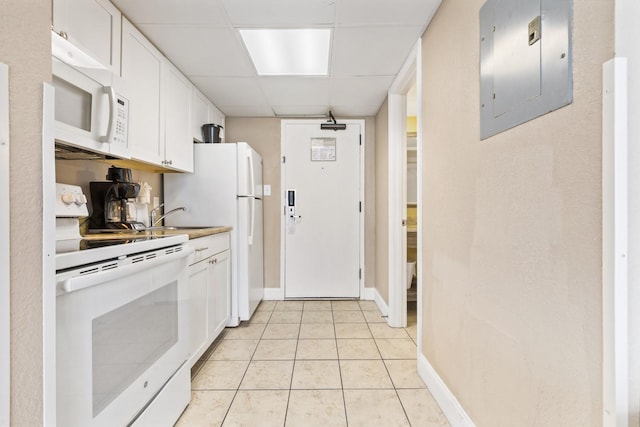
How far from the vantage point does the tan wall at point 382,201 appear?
3043 millimetres

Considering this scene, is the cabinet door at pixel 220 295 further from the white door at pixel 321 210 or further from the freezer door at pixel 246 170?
the white door at pixel 321 210

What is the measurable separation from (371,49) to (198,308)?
2034 millimetres

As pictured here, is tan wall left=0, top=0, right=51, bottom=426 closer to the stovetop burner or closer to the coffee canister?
the stovetop burner

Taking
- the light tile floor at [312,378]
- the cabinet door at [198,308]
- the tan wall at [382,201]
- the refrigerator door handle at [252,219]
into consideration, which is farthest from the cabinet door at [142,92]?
the tan wall at [382,201]

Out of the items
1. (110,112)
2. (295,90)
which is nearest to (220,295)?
(110,112)

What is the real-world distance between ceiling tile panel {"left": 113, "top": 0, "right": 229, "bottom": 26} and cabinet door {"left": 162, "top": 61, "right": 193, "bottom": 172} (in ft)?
1.49

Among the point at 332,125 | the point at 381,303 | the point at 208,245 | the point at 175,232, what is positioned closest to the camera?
the point at 175,232

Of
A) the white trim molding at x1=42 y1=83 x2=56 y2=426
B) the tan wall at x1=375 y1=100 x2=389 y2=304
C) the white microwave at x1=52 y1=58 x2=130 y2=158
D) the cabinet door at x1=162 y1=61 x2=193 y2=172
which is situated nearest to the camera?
the white trim molding at x1=42 y1=83 x2=56 y2=426

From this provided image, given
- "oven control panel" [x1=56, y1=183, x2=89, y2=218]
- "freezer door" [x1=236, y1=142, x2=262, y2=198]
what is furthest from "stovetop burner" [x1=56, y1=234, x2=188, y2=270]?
"freezer door" [x1=236, y1=142, x2=262, y2=198]

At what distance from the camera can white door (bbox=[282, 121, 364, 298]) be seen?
143 inches

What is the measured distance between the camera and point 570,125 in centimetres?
82

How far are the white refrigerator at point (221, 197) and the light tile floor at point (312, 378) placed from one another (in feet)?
1.63

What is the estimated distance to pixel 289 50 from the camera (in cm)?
220

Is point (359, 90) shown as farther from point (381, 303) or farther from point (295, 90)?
point (381, 303)
